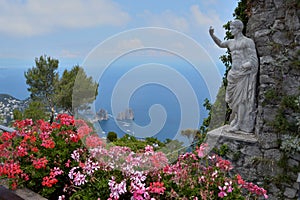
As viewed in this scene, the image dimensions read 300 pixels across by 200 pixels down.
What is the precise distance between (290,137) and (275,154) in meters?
0.27

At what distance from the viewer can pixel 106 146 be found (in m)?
1.41

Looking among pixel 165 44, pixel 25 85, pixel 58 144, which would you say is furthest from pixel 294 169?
pixel 25 85

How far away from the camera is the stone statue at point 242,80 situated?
9.81 feet

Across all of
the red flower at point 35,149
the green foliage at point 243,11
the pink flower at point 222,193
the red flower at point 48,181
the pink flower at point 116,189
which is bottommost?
the red flower at point 48,181

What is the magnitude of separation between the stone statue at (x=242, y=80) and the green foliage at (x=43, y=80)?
842 cm

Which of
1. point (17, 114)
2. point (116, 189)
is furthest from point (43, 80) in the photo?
point (116, 189)

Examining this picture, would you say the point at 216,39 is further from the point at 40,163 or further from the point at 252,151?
the point at 40,163

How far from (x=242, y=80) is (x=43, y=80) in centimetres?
891

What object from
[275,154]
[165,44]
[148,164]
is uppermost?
[165,44]

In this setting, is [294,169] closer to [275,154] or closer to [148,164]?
[275,154]

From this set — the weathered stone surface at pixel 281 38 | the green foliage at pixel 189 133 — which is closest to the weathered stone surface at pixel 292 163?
the weathered stone surface at pixel 281 38

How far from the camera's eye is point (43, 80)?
10258 mm

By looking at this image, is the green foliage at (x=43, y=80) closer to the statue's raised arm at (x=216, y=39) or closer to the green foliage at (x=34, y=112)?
the green foliage at (x=34, y=112)

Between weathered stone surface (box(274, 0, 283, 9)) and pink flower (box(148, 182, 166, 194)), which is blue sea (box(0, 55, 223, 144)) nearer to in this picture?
pink flower (box(148, 182, 166, 194))
